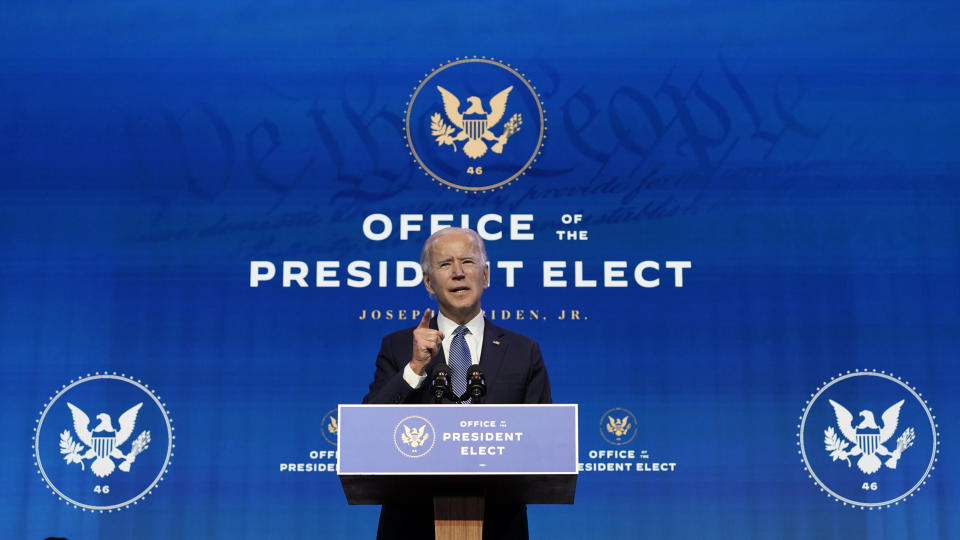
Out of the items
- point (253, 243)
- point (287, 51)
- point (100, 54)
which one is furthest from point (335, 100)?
point (100, 54)

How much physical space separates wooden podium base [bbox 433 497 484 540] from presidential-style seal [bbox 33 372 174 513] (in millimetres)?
2781

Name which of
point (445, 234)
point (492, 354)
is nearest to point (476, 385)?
point (492, 354)

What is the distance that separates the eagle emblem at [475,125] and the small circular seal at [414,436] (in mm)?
2835

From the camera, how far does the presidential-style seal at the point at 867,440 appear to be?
187 inches

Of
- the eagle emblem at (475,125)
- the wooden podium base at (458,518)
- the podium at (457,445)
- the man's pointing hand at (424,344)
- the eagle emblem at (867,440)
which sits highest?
the eagle emblem at (475,125)

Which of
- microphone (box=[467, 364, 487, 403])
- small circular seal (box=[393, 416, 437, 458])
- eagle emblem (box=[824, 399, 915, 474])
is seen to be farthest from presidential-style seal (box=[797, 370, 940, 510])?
small circular seal (box=[393, 416, 437, 458])

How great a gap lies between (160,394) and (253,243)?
2.85ft

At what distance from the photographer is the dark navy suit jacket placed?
289cm

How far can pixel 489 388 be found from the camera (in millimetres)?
3033

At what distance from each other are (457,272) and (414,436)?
2.91ft

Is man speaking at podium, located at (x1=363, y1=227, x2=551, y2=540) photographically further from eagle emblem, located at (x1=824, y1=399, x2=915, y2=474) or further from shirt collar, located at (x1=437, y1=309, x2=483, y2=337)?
eagle emblem, located at (x1=824, y1=399, x2=915, y2=474)

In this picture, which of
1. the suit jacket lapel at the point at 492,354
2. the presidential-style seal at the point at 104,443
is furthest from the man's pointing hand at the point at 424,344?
the presidential-style seal at the point at 104,443

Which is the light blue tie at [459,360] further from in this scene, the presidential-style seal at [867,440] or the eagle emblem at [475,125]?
the presidential-style seal at [867,440]

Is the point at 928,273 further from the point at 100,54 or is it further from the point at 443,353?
the point at 100,54
